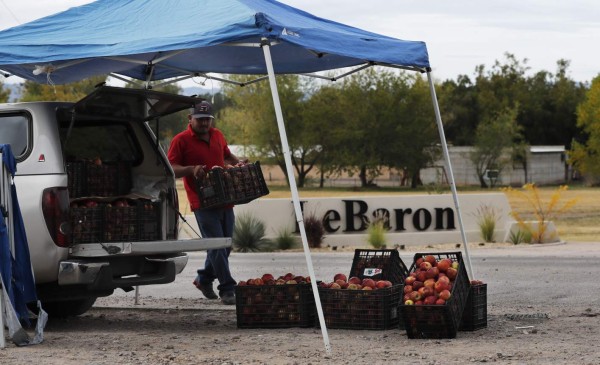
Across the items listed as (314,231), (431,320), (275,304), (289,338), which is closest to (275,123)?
(314,231)

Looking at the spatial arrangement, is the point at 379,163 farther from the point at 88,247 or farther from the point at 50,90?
the point at 88,247

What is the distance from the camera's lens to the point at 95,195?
1083 cm

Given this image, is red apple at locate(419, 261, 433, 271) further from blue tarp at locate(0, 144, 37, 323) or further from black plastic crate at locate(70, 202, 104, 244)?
blue tarp at locate(0, 144, 37, 323)

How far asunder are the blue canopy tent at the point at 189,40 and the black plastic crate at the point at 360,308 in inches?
39.2

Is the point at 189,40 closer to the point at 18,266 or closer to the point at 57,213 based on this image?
the point at 57,213

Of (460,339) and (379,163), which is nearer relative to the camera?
(460,339)

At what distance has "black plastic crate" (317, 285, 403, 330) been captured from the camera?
9875 millimetres

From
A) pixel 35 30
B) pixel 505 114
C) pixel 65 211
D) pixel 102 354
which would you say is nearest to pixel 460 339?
pixel 102 354

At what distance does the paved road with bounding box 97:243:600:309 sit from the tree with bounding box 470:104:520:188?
5346 cm

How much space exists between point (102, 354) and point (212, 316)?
2588mm

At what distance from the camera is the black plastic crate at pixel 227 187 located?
1130cm

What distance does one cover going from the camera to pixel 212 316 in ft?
37.3

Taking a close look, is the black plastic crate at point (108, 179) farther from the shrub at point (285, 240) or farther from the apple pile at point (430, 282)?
the shrub at point (285, 240)

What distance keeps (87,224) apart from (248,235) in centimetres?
1254
